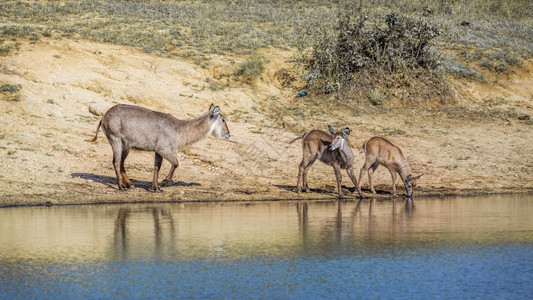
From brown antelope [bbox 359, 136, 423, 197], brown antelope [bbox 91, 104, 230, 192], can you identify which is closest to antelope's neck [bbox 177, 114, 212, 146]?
brown antelope [bbox 91, 104, 230, 192]

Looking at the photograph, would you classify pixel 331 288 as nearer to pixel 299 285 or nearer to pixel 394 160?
pixel 299 285

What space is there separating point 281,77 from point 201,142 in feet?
28.9

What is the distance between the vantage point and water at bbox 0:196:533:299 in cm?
888

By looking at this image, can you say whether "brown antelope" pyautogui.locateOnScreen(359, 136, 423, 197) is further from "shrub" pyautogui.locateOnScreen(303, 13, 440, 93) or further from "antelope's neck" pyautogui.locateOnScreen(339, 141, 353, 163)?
"shrub" pyautogui.locateOnScreen(303, 13, 440, 93)

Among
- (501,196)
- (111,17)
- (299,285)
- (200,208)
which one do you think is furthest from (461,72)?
(299,285)

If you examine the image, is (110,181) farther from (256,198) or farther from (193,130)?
(256,198)

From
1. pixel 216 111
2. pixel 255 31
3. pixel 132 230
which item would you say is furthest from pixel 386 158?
pixel 255 31

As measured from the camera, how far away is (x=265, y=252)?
1105 centimetres

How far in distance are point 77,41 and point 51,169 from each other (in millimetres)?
9539

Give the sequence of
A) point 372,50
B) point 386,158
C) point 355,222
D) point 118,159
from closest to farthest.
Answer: point 355,222 < point 118,159 < point 386,158 < point 372,50

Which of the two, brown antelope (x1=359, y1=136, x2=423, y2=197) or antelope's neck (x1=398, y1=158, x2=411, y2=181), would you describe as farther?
brown antelope (x1=359, y1=136, x2=423, y2=197)

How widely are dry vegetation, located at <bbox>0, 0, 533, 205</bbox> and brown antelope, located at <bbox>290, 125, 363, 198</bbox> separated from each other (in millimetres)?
1074

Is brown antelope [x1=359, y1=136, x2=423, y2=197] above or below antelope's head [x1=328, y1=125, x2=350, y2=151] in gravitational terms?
below

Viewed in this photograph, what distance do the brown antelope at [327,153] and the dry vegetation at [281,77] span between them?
1074 millimetres
